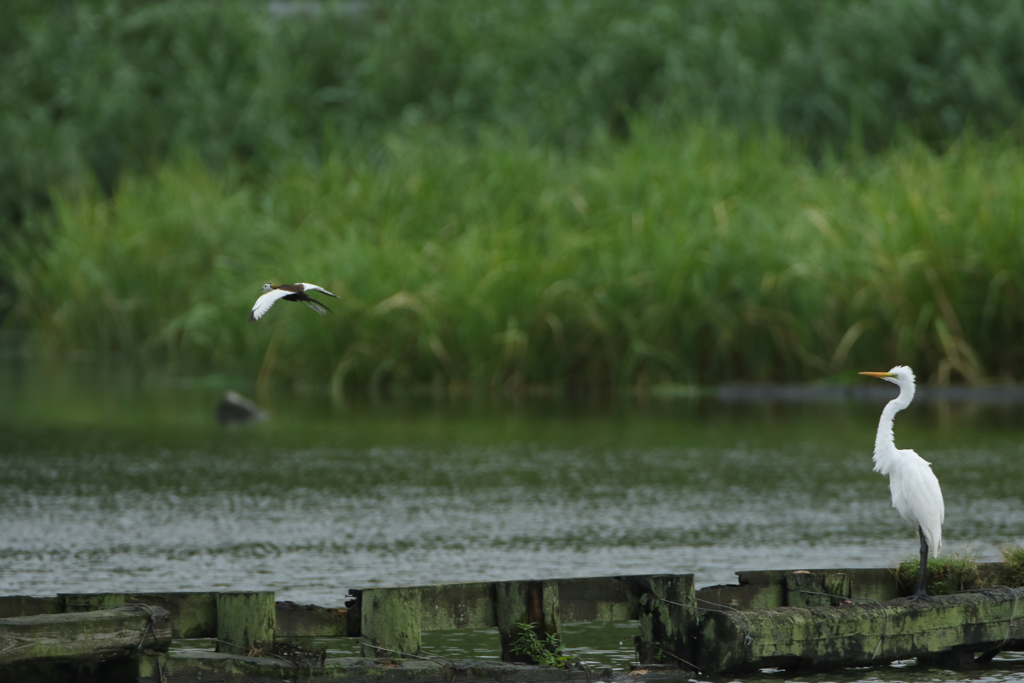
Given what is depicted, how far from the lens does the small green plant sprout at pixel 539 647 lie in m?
6.59

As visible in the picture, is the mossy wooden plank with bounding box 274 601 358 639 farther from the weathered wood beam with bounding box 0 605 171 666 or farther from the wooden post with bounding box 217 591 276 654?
the weathered wood beam with bounding box 0 605 171 666

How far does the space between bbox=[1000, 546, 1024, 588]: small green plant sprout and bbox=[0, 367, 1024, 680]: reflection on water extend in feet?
4.88

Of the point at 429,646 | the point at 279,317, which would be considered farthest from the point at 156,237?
the point at 429,646

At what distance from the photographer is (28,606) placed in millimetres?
6246

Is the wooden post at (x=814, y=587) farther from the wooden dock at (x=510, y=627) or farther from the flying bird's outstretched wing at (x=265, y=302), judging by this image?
the flying bird's outstretched wing at (x=265, y=302)

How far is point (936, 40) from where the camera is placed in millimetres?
24953

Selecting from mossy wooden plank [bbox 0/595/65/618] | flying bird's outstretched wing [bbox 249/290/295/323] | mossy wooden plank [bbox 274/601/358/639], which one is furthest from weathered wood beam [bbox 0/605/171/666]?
flying bird's outstretched wing [bbox 249/290/295/323]

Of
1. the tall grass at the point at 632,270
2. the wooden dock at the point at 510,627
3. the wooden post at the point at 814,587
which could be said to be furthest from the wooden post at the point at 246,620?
the tall grass at the point at 632,270

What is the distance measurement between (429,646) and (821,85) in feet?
63.2

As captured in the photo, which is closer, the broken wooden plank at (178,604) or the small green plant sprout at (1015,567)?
the broken wooden plank at (178,604)

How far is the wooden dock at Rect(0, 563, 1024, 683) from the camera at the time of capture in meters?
5.95

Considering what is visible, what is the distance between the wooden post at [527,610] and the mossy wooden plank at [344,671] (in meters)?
0.18

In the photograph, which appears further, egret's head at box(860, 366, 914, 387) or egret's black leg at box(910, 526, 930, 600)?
egret's head at box(860, 366, 914, 387)

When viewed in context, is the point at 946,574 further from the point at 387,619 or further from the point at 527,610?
the point at 387,619
